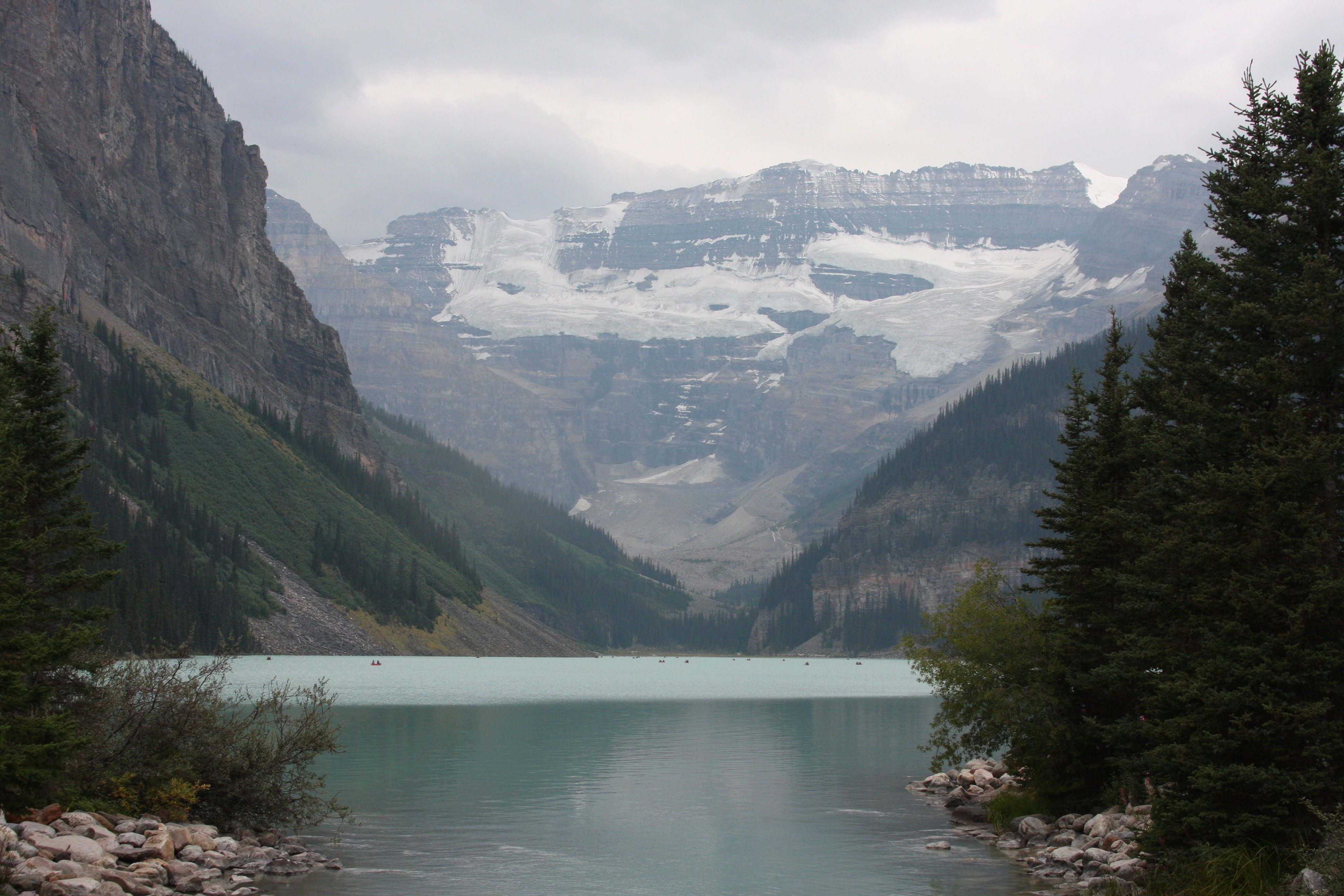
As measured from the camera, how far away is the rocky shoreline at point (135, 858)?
2961 centimetres

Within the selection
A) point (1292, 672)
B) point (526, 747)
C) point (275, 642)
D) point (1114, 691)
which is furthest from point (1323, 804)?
point (275, 642)

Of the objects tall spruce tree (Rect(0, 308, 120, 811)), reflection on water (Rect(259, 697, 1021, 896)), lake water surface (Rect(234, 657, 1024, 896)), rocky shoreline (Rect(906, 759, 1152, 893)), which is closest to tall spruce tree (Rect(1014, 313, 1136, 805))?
rocky shoreline (Rect(906, 759, 1152, 893))

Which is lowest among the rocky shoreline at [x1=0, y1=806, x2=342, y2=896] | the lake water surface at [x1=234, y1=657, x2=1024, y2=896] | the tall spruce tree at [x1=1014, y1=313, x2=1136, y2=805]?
the lake water surface at [x1=234, y1=657, x2=1024, y2=896]

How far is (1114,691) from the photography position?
42.5 metres

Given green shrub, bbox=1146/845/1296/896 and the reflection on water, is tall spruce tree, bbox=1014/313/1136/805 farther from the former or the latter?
green shrub, bbox=1146/845/1296/896

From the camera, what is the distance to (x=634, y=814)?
183 ft

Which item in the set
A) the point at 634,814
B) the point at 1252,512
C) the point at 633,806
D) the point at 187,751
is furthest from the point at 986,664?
the point at 187,751

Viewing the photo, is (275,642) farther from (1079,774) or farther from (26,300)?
(1079,774)

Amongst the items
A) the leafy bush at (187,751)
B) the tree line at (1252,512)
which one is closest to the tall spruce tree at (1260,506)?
the tree line at (1252,512)

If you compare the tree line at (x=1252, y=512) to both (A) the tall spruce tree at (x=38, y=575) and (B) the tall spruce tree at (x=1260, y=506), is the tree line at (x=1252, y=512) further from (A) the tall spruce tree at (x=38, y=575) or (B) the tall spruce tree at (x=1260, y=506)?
(A) the tall spruce tree at (x=38, y=575)

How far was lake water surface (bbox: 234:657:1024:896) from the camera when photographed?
41281 mm

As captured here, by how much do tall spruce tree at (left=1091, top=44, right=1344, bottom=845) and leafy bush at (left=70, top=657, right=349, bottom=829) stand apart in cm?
2641

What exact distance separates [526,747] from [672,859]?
3927 centimetres

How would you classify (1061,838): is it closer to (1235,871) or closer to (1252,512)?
(1235,871)
